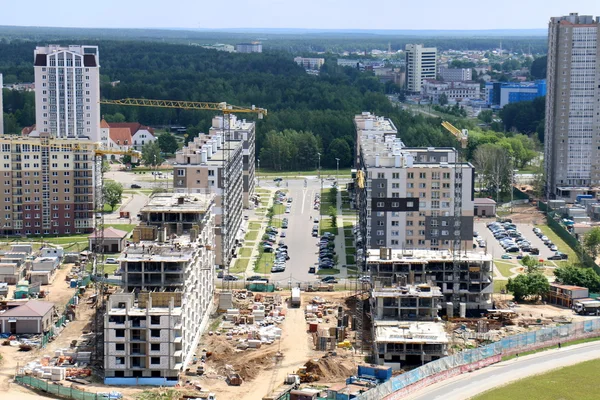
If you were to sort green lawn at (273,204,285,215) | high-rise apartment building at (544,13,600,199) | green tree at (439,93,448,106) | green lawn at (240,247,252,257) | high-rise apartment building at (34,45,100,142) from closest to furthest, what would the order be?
green lawn at (240,247,252,257)
green lawn at (273,204,285,215)
high-rise apartment building at (544,13,600,199)
high-rise apartment building at (34,45,100,142)
green tree at (439,93,448,106)

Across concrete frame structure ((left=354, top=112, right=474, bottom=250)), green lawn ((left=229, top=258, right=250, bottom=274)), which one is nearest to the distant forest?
green lawn ((left=229, top=258, right=250, bottom=274))

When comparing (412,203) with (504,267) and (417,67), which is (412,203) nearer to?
(504,267)

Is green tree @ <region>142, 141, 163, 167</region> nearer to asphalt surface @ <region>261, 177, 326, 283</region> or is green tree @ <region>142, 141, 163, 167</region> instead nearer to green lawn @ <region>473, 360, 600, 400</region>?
asphalt surface @ <region>261, 177, 326, 283</region>

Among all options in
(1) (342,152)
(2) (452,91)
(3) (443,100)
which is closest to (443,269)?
(1) (342,152)

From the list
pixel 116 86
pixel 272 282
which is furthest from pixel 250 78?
pixel 272 282

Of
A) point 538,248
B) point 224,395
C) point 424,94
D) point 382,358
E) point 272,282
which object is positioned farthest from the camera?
point 424,94

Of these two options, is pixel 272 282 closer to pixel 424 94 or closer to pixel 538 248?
pixel 538 248
